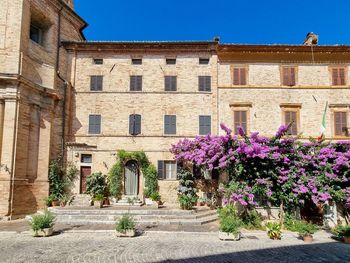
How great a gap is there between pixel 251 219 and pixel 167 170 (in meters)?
6.74

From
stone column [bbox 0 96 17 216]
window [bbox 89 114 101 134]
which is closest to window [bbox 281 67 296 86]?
window [bbox 89 114 101 134]

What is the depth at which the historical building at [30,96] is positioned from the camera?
47.3 ft

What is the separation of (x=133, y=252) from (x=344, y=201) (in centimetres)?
1134

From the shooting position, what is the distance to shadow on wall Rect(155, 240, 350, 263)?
808 cm

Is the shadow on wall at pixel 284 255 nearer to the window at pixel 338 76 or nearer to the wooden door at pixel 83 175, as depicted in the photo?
the wooden door at pixel 83 175

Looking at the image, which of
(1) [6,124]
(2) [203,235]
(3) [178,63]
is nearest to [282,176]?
(2) [203,235]

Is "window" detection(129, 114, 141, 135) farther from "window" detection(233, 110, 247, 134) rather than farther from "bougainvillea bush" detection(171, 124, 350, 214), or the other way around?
"window" detection(233, 110, 247, 134)

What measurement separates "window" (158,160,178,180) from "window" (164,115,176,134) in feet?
7.21

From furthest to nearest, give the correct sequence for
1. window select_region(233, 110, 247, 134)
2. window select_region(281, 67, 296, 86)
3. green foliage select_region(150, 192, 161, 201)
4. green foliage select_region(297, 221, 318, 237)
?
window select_region(281, 67, 296, 86) < window select_region(233, 110, 247, 134) < green foliage select_region(150, 192, 161, 201) < green foliage select_region(297, 221, 318, 237)

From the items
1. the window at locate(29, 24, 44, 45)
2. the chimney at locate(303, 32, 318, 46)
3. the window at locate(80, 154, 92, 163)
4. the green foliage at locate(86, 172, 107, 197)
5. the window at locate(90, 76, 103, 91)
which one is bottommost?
the green foliage at locate(86, 172, 107, 197)

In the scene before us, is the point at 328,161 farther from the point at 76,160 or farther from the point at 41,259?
the point at 76,160

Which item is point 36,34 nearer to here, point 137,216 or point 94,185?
point 94,185

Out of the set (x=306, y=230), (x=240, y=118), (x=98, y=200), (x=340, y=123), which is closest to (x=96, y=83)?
(x=98, y=200)

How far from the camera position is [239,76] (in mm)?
18719
